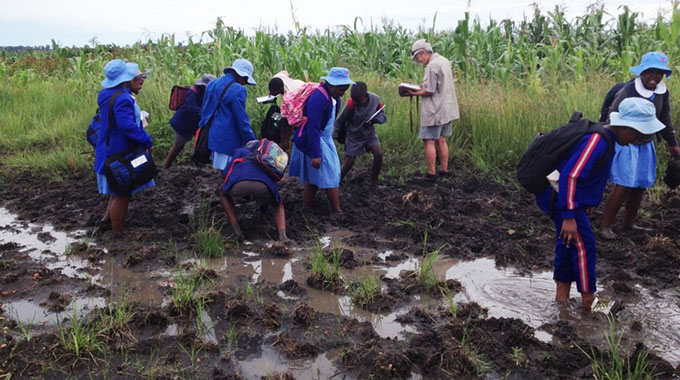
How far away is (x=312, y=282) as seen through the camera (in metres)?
5.16

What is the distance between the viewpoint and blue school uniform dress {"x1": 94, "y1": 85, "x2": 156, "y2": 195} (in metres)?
5.84

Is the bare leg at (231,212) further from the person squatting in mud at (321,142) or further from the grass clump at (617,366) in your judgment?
the grass clump at (617,366)

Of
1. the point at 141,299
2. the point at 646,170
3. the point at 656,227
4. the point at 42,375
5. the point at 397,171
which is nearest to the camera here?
the point at 42,375

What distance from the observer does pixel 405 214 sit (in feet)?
23.1

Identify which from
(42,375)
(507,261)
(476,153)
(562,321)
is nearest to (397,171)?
(476,153)

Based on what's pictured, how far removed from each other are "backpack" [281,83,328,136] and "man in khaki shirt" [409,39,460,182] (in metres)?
2.31

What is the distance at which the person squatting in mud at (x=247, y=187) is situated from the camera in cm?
596

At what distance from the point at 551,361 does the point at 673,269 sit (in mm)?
2344

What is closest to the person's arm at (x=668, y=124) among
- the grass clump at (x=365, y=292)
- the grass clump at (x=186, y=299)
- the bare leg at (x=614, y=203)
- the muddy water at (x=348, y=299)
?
the bare leg at (x=614, y=203)

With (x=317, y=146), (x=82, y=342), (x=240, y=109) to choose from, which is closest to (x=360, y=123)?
(x=317, y=146)

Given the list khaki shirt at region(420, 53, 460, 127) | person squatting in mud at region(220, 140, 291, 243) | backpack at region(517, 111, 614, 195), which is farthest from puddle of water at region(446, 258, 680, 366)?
khaki shirt at region(420, 53, 460, 127)

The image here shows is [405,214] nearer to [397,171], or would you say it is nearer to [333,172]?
[333,172]

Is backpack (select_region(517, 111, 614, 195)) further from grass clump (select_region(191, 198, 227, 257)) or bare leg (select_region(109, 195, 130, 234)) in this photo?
bare leg (select_region(109, 195, 130, 234))

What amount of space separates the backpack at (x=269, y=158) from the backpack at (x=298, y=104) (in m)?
0.50
